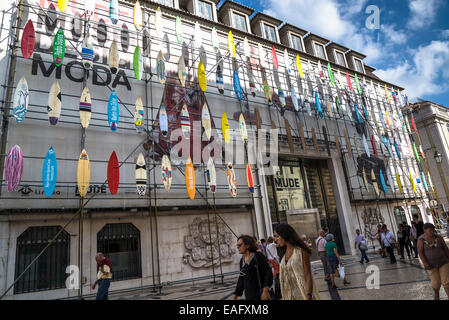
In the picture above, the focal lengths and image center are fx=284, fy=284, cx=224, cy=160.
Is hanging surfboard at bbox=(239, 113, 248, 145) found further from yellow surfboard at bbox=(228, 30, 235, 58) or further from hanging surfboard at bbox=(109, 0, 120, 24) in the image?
hanging surfboard at bbox=(109, 0, 120, 24)

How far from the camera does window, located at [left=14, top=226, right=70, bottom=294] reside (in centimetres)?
755

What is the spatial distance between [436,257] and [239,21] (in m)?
15.3

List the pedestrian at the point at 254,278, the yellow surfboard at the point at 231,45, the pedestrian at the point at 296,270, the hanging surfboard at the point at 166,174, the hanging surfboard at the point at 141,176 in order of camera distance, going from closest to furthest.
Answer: the pedestrian at the point at 296,270, the pedestrian at the point at 254,278, the hanging surfboard at the point at 141,176, the hanging surfboard at the point at 166,174, the yellow surfboard at the point at 231,45

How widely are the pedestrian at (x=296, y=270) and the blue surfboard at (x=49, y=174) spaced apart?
7091mm

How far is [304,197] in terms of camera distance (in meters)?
15.1

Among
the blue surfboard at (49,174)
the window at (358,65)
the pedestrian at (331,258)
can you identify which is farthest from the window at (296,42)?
the blue surfboard at (49,174)

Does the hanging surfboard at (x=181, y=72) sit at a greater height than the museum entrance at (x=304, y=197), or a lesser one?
greater

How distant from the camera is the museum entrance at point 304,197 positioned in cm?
1375

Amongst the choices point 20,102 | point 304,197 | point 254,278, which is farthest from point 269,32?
point 254,278

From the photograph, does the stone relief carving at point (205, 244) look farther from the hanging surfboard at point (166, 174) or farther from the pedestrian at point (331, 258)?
the pedestrian at point (331, 258)

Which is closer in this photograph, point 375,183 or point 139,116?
point 139,116

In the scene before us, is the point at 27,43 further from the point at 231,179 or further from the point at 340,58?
the point at 340,58

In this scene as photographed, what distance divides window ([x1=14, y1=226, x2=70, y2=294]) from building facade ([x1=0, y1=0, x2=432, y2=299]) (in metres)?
0.03

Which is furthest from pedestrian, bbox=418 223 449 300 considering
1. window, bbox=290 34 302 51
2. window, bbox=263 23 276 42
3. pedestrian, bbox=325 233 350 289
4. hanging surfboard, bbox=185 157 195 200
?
window, bbox=290 34 302 51
